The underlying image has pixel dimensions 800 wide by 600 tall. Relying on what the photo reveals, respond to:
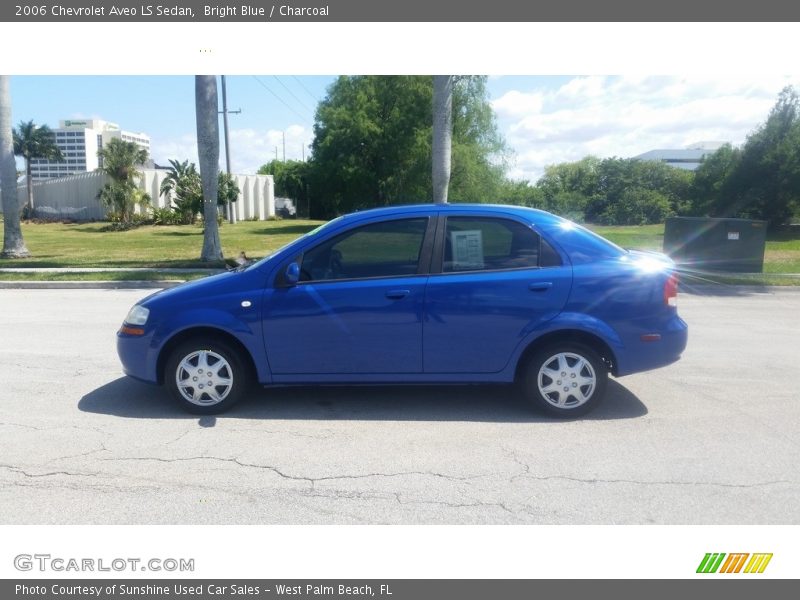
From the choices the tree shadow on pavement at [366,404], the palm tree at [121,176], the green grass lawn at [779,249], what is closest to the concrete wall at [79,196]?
the palm tree at [121,176]

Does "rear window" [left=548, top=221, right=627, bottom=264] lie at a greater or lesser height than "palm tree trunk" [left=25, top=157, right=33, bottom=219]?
lesser

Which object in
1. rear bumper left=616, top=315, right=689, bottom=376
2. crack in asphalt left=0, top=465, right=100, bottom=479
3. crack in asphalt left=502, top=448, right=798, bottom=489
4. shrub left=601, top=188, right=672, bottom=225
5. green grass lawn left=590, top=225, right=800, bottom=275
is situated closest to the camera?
crack in asphalt left=502, top=448, right=798, bottom=489

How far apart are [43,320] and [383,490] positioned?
7.99 meters

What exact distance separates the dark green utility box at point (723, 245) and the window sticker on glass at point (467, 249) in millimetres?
12399

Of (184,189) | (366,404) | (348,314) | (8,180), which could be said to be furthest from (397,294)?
(184,189)

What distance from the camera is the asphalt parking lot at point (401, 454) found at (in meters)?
3.78

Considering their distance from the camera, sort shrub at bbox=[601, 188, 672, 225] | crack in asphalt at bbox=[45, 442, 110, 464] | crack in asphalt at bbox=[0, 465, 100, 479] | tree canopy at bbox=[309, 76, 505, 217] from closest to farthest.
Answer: crack in asphalt at bbox=[0, 465, 100, 479]
crack in asphalt at bbox=[45, 442, 110, 464]
tree canopy at bbox=[309, 76, 505, 217]
shrub at bbox=[601, 188, 672, 225]

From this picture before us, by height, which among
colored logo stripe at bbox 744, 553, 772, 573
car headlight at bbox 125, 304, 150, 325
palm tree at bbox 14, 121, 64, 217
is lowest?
colored logo stripe at bbox 744, 553, 772, 573

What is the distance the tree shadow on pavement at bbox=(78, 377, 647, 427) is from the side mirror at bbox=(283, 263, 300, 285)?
3.57 feet

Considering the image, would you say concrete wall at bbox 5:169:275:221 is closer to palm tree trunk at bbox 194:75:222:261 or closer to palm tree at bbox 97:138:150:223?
palm tree at bbox 97:138:150:223

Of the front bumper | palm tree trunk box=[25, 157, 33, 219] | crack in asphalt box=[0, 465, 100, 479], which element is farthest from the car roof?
palm tree trunk box=[25, 157, 33, 219]

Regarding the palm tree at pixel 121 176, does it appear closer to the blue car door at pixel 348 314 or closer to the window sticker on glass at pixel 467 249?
the blue car door at pixel 348 314

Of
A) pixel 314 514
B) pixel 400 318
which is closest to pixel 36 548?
pixel 314 514

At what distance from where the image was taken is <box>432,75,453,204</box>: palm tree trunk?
1619 centimetres
